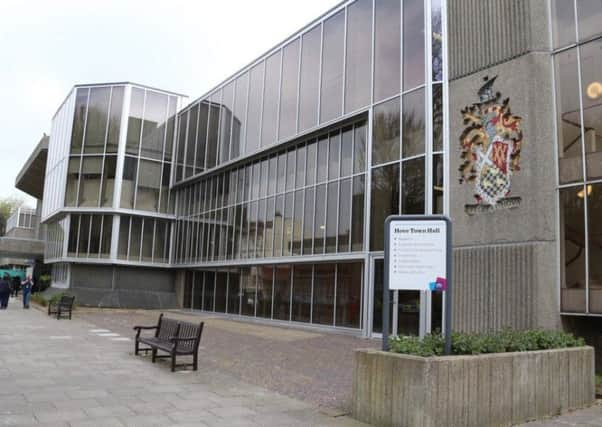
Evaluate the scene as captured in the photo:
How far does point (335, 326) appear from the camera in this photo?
18.7 meters

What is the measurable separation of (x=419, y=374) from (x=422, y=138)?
10810 mm

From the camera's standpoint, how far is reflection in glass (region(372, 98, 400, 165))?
669 inches

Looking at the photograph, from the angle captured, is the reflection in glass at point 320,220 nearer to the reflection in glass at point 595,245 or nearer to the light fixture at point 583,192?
the light fixture at point 583,192

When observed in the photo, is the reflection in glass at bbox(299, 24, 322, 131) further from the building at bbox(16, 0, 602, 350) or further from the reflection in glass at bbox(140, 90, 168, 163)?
the reflection in glass at bbox(140, 90, 168, 163)

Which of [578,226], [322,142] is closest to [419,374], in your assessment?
[578,226]

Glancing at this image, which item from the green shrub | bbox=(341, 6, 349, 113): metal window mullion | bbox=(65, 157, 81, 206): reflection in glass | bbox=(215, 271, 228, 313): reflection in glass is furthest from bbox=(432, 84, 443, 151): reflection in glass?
bbox=(65, 157, 81, 206): reflection in glass

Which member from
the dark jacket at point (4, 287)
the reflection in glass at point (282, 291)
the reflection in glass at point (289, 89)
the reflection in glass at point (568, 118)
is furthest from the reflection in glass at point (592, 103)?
the dark jacket at point (4, 287)

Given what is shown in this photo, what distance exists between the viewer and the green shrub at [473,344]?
6840mm

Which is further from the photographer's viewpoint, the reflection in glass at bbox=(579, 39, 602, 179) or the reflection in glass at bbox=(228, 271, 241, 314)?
the reflection in glass at bbox=(228, 271, 241, 314)

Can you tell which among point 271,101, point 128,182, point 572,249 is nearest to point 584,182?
point 572,249

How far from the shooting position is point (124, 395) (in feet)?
25.9

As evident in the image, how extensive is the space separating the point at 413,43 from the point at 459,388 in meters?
13.0

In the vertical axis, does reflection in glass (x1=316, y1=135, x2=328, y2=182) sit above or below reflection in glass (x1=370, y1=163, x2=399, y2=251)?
above

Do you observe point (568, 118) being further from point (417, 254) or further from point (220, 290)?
point (220, 290)
